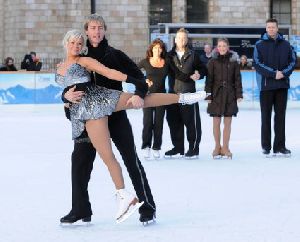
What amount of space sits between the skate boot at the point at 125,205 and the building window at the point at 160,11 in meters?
30.5

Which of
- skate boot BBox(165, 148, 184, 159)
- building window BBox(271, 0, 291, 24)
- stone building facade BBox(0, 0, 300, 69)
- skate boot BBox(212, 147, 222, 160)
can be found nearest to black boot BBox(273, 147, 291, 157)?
skate boot BBox(212, 147, 222, 160)

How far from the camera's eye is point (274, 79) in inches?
477

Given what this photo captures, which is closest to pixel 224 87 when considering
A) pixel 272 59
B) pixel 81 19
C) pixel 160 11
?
pixel 272 59

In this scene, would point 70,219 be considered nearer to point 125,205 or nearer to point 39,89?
point 125,205

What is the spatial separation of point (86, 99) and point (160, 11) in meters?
30.8

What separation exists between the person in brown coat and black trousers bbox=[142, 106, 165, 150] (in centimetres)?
67

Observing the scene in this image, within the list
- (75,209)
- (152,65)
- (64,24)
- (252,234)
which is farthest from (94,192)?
(64,24)

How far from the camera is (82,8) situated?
35.9m

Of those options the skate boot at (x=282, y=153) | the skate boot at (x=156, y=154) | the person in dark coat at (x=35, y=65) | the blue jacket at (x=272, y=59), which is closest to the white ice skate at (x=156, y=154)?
the skate boot at (x=156, y=154)

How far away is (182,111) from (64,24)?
24416 mm

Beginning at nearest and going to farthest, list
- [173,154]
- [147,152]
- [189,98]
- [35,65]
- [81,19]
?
[189,98] < [147,152] < [173,154] < [35,65] < [81,19]

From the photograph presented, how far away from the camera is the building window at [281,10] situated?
3759 cm

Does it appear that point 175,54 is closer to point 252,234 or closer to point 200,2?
point 252,234

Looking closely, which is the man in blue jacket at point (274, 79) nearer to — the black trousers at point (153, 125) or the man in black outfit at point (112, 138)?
the black trousers at point (153, 125)
